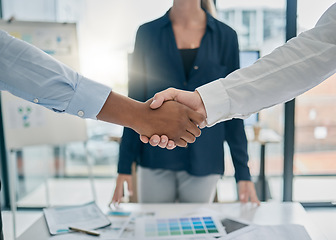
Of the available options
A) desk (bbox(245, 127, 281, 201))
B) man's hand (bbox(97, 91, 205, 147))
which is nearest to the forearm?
man's hand (bbox(97, 91, 205, 147))

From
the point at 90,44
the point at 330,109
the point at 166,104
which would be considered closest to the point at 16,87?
the point at 166,104

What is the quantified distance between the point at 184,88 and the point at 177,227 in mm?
615

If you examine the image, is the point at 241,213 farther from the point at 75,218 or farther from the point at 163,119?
the point at 75,218

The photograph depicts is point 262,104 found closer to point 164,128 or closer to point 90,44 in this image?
point 164,128

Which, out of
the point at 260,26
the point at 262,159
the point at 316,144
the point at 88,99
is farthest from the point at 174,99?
the point at 316,144

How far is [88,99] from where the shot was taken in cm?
107

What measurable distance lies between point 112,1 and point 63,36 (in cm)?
100

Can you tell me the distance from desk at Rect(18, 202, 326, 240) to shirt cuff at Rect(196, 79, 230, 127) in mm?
371

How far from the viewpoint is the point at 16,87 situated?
3.24 ft

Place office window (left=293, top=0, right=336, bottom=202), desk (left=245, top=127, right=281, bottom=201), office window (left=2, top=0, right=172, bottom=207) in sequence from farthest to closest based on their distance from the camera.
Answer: office window (left=293, top=0, right=336, bottom=202) < office window (left=2, top=0, right=172, bottom=207) < desk (left=245, top=127, right=281, bottom=201)

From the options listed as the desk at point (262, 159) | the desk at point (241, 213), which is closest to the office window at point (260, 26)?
the desk at point (262, 159)

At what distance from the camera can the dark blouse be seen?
145 centimetres

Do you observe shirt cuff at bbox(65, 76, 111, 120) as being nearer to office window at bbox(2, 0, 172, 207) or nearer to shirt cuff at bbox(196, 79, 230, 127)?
shirt cuff at bbox(196, 79, 230, 127)

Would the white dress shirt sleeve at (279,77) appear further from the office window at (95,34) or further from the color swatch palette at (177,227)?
the office window at (95,34)
